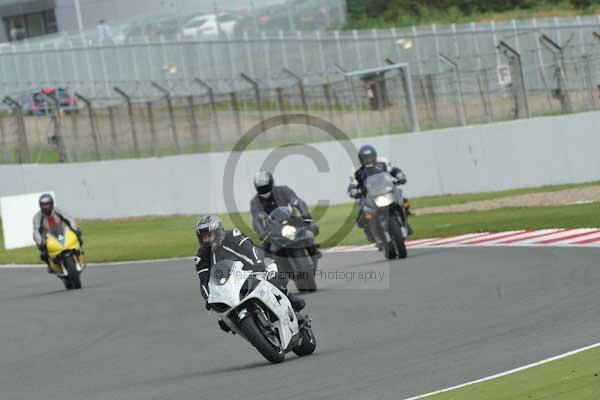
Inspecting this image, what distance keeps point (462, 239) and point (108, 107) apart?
20.0 meters

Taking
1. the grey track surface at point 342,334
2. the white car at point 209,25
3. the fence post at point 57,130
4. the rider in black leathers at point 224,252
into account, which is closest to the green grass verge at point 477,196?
the grey track surface at point 342,334

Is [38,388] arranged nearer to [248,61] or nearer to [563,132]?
[563,132]

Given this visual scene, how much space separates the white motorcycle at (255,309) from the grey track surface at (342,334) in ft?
0.69

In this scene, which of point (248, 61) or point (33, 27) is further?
point (33, 27)

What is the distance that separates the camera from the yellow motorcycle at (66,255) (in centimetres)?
2216

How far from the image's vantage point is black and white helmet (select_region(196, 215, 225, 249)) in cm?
1169

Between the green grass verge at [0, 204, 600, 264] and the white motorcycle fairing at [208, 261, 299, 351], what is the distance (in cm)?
1089

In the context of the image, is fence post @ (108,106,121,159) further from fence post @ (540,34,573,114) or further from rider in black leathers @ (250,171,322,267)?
rider in black leathers @ (250,171,322,267)

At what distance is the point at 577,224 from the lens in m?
21.9

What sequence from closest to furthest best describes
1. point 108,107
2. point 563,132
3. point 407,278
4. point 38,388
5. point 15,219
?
point 38,388 → point 407,278 → point 563,132 → point 15,219 → point 108,107

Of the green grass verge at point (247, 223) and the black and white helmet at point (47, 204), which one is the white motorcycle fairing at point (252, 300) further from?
the black and white helmet at point (47, 204)

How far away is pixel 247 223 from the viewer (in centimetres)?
3294

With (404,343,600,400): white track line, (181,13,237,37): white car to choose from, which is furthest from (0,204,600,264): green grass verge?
(181,13,237,37): white car

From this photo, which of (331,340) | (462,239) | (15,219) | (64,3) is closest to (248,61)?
(64,3)
